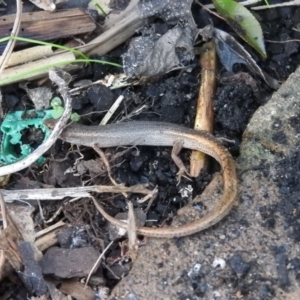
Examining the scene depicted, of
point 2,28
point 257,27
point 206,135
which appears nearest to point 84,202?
point 206,135

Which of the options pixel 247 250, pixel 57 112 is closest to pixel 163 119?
pixel 57 112

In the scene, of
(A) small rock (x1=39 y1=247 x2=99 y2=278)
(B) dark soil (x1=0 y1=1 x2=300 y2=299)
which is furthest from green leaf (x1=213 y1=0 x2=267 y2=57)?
(A) small rock (x1=39 y1=247 x2=99 y2=278)

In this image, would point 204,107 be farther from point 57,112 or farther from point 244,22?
point 57,112

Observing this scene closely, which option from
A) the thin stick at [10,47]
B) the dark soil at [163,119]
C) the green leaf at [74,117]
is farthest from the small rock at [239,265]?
the thin stick at [10,47]

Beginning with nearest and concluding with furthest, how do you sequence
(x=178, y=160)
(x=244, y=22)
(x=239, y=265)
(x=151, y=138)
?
(x=239, y=265)
(x=178, y=160)
(x=151, y=138)
(x=244, y=22)

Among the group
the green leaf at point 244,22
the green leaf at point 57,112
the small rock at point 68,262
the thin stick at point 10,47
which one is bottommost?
the small rock at point 68,262

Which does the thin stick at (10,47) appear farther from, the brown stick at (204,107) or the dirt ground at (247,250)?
the dirt ground at (247,250)

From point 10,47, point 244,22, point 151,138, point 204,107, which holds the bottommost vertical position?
point 151,138
